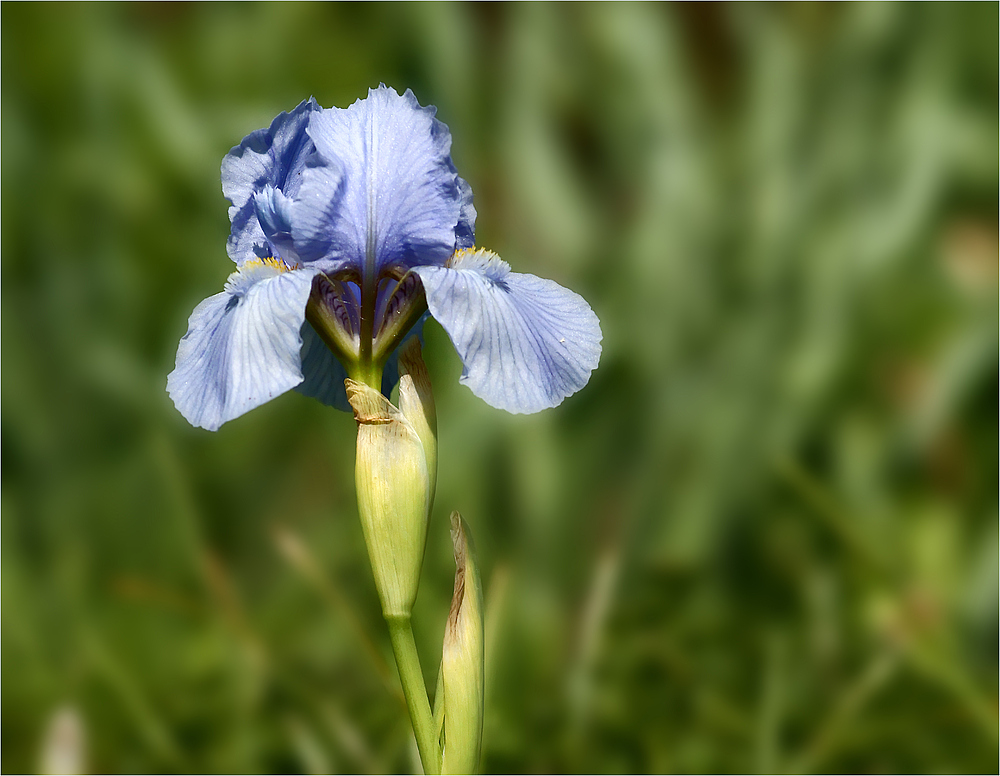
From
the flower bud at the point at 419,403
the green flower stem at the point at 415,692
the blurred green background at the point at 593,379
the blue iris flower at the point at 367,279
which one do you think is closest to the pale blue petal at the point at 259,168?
the blue iris flower at the point at 367,279

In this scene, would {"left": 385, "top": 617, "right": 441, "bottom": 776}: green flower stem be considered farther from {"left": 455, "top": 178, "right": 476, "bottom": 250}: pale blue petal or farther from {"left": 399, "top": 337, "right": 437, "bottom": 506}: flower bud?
{"left": 455, "top": 178, "right": 476, "bottom": 250}: pale blue petal

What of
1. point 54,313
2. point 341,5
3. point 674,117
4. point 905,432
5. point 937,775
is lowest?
point 937,775

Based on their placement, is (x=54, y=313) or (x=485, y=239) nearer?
(x=54, y=313)

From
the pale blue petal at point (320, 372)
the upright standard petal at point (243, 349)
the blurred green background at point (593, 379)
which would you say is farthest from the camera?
the blurred green background at point (593, 379)

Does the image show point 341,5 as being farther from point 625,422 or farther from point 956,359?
point 956,359

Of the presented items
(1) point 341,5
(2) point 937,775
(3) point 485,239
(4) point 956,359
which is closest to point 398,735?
(2) point 937,775

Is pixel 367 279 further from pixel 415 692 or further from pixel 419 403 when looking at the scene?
pixel 415 692

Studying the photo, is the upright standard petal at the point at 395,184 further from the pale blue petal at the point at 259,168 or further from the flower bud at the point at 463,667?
the flower bud at the point at 463,667
